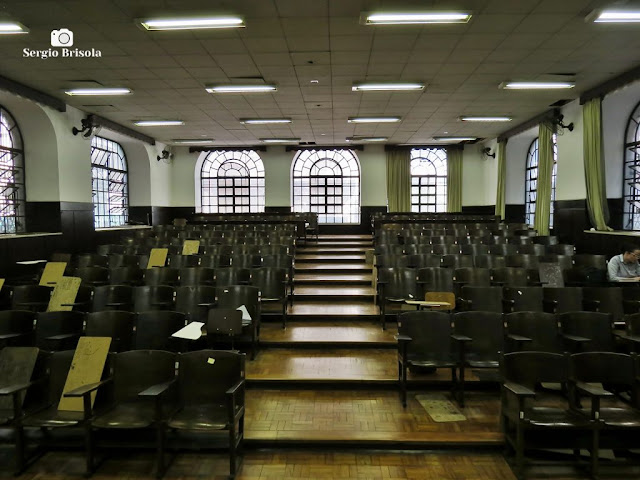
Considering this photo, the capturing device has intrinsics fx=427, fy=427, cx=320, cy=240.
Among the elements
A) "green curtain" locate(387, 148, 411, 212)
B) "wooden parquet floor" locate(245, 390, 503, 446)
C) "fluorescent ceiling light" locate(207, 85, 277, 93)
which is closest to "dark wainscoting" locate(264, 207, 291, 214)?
"green curtain" locate(387, 148, 411, 212)

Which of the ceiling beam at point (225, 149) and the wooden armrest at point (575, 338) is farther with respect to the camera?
the ceiling beam at point (225, 149)

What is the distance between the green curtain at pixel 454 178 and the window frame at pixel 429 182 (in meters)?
0.28

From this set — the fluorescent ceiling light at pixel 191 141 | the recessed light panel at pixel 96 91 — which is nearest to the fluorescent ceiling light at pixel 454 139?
the fluorescent ceiling light at pixel 191 141

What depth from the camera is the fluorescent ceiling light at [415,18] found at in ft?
16.3

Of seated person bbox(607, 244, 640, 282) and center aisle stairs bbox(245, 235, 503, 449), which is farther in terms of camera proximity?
seated person bbox(607, 244, 640, 282)

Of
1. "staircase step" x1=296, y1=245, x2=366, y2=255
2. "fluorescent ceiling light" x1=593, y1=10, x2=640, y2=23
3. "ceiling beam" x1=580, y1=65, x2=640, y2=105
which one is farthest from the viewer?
"staircase step" x1=296, y1=245, x2=366, y2=255

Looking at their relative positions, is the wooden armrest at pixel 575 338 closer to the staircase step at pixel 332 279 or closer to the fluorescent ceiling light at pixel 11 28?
the staircase step at pixel 332 279

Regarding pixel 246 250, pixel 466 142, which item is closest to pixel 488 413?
pixel 246 250

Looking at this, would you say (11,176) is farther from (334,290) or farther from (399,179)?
(399,179)

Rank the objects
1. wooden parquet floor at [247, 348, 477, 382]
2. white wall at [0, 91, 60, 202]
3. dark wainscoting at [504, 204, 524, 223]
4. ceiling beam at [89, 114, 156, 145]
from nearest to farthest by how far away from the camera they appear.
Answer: wooden parquet floor at [247, 348, 477, 382], white wall at [0, 91, 60, 202], ceiling beam at [89, 114, 156, 145], dark wainscoting at [504, 204, 524, 223]

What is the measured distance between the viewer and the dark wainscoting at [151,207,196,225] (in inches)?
558

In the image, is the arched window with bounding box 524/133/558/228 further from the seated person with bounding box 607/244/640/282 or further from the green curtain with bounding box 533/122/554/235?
the seated person with bounding box 607/244/640/282

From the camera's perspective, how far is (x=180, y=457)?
10.6 feet

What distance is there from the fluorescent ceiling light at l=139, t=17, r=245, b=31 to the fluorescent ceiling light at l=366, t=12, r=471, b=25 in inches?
63.7
